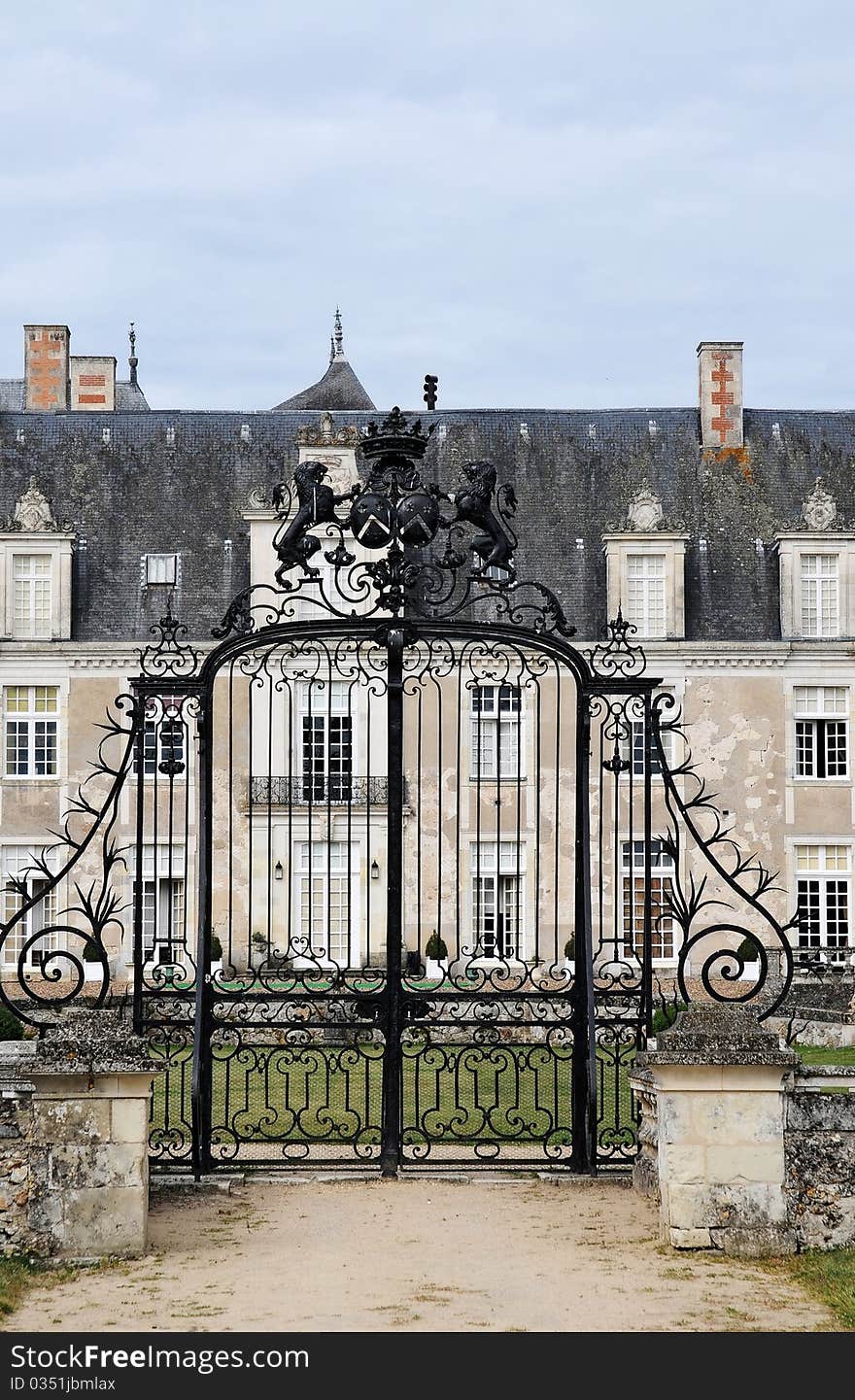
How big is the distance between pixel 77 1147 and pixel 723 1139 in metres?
2.74

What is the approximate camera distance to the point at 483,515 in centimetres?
936

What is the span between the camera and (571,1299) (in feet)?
22.0

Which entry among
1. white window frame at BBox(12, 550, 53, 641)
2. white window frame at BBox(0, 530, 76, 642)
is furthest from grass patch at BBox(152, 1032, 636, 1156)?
white window frame at BBox(12, 550, 53, 641)

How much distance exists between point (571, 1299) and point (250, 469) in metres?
22.4

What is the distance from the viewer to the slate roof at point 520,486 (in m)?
26.8

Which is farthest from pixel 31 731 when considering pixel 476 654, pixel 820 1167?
pixel 820 1167

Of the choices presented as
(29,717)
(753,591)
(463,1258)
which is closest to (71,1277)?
(463,1258)

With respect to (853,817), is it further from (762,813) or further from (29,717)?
(29,717)

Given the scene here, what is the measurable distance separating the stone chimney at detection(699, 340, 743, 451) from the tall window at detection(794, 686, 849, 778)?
441 cm

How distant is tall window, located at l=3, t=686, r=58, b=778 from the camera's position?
85.3 ft

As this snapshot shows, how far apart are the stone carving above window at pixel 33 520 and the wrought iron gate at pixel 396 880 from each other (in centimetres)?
340

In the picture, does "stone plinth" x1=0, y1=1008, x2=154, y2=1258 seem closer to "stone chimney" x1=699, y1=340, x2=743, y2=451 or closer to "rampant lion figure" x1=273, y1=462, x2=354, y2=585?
"rampant lion figure" x1=273, y1=462, x2=354, y2=585

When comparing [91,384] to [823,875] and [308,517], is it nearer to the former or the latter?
[823,875]
